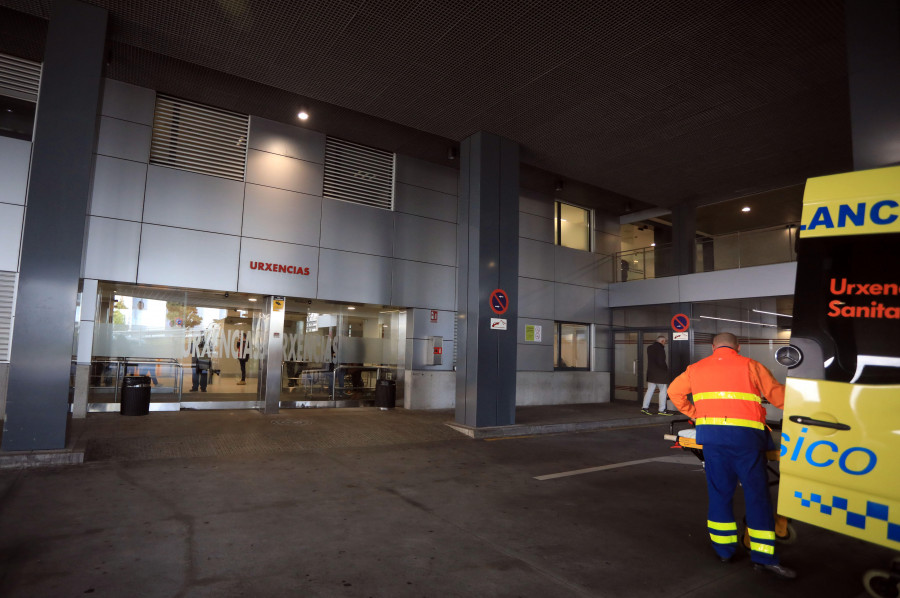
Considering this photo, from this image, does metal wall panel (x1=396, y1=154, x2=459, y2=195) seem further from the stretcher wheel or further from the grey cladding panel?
the stretcher wheel

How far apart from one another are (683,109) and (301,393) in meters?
9.51

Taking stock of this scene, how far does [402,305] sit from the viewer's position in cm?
1205

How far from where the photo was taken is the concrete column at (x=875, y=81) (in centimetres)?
437

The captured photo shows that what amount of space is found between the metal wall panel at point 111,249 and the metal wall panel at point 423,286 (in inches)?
206

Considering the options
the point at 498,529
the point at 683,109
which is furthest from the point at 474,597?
the point at 683,109

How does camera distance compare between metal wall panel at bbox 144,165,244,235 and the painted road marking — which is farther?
metal wall panel at bbox 144,165,244,235

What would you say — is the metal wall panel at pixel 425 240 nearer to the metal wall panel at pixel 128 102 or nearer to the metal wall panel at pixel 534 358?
the metal wall panel at pixel 534 358

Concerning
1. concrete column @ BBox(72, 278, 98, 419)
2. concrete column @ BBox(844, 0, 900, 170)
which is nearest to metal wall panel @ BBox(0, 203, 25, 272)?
concrete column @ BBox(72, 278, 98, 419)

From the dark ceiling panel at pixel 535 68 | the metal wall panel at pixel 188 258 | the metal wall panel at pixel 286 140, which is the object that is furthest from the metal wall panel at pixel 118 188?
the metal wall panel at pixel 286 140

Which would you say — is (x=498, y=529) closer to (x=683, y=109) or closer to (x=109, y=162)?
(x=683, y=109)

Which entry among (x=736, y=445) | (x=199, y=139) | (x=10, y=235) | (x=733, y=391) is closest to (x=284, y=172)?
(x=199, y=139)

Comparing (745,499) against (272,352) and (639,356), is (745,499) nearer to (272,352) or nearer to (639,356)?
(272,352)

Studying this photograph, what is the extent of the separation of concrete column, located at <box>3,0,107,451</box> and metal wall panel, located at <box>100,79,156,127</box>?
2881mm

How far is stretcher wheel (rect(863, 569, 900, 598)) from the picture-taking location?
3.13 m
